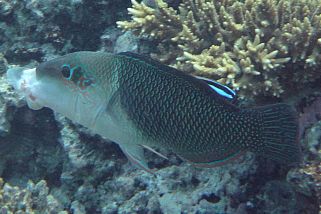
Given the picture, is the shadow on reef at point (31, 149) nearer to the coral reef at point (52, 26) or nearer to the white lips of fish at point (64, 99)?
the coral reef at point (52, 26)

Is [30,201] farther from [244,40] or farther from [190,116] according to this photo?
[244,40]

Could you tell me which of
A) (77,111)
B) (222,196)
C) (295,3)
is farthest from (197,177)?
(295,3)

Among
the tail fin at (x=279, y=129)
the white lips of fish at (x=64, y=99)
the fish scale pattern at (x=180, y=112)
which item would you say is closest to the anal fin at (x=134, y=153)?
the fish scale pattern at (x=180, y=112)

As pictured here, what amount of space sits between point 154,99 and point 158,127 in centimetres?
18

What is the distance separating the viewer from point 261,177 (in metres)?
→ 3.08

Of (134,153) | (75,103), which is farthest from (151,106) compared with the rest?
(75,103)

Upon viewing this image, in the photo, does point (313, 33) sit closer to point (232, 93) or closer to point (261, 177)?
point (261, 177)

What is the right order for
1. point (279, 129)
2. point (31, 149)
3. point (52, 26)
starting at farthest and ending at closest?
point (52, 26)
point (31, 149)
point (279, 129)

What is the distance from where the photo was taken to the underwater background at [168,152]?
304cm

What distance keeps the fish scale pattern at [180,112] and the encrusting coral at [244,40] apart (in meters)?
1.14

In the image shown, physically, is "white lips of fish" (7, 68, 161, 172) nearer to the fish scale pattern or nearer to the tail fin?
the fish scale pattern

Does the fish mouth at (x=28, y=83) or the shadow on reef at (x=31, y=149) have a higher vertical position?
the fish mouth at (x=28, y=83)

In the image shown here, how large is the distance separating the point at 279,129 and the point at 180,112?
2.13ft

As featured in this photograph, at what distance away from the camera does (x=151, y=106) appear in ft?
6.63
